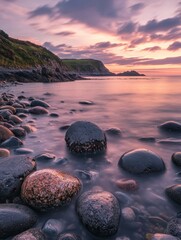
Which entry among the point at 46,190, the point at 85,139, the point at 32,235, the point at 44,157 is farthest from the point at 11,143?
the point at 32,235

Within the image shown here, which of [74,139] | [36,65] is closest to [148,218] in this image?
[74,139]

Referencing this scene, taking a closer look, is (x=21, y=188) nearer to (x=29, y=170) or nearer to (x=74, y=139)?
(x=29, y=170)

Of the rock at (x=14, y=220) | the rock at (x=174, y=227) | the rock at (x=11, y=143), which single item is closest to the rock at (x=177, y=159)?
the rock at (x=174, y=227)

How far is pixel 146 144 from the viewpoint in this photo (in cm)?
710

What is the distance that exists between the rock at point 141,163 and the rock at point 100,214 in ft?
4.69

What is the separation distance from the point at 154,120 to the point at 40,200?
8659 mm

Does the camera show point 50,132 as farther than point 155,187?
Yes

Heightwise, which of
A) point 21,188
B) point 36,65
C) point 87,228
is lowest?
point 87,228

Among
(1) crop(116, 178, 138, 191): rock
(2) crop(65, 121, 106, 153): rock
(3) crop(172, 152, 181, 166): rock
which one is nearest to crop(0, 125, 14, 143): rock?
(2) crop(65, 121, 106, 153): rock

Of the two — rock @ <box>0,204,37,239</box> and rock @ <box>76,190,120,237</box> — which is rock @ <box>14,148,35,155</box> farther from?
rock @ <box>76,190,120,237</box>

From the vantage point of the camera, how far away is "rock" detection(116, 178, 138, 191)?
168 inches

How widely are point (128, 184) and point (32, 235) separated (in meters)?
1.98

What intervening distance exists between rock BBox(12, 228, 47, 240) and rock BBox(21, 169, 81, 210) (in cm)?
50

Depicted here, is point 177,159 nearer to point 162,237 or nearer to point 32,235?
point 162,237
